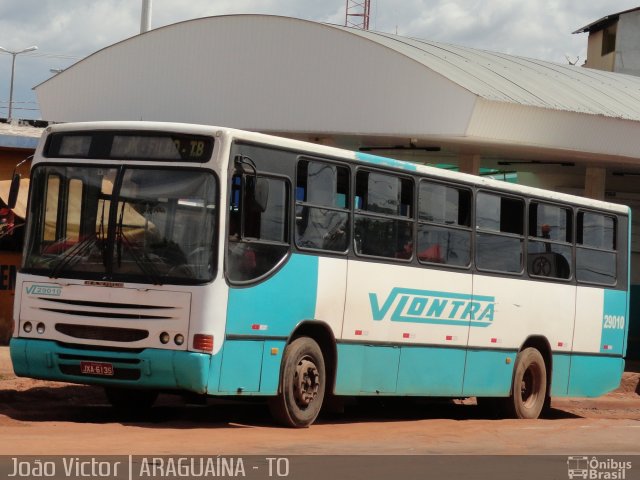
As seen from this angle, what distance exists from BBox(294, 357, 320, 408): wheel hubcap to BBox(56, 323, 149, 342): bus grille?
185 cm

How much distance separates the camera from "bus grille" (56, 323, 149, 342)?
13062mm

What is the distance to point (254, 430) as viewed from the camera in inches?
539

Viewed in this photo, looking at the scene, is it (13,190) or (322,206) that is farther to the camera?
(322,206)

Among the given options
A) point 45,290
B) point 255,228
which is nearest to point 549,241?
point 255,228

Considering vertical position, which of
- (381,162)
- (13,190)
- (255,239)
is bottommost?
(255,239)

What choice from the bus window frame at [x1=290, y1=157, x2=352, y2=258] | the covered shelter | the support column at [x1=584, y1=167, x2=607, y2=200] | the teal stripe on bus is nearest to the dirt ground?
the bus window frame at [x1=290, y1=157, x2=352, y2=258]

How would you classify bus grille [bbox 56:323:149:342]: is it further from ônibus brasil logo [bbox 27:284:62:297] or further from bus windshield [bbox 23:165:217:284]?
bus windshield [bbox 23:165:217:284]

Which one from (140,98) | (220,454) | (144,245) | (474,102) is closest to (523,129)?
(474,102)

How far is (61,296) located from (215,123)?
18.1m

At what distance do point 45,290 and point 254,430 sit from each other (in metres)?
2.52

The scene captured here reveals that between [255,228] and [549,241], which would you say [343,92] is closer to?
[549,241]

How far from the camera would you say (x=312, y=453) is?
11.8 meters

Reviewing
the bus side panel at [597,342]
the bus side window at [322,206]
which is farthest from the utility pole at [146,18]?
the bus side window at [322,206]

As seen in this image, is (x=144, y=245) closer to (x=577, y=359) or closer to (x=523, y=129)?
(x=577, y=359)
